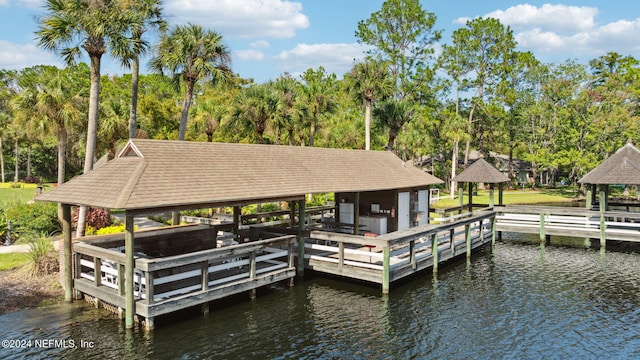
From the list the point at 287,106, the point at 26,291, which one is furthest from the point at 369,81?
the point at 26,291

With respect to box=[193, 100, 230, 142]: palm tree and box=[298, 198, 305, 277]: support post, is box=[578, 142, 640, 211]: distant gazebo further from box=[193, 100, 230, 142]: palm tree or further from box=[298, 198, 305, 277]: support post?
box=[193, 100, 230, 142]: palm tree

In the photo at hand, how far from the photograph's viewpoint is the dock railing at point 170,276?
11.3 meters

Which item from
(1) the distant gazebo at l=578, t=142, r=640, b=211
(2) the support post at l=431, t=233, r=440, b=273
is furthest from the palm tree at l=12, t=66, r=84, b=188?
(1) the distant gazebo at l=578, t=142, r=640, b=211

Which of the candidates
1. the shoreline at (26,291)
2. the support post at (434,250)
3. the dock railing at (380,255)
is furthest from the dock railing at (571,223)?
the shoreline at (26,291)

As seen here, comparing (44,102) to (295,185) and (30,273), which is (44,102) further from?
(295,185)

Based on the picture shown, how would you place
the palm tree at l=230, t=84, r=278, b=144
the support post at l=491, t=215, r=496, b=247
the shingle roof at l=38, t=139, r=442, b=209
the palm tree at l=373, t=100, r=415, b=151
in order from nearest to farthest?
the shingle roof at l=38, t=139, r=442, b=209 → the support post at l=491, t=215, r=496, b=247 → the palm tree at l=230, t=84, r=278, b=144 → the palm tree at l=373, t=100, r=415, b=151

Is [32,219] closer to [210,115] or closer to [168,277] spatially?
[210,115]

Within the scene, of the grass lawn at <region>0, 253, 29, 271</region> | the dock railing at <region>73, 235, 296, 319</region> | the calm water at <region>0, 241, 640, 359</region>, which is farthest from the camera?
the grass lawn at <region>0, 253, 29, 271</region>

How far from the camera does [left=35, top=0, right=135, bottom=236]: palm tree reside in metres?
17.5

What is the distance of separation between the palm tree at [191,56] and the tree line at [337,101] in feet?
0.20

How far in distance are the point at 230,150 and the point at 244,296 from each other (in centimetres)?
541

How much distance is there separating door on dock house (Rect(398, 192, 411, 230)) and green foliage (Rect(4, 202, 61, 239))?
56.3 feet

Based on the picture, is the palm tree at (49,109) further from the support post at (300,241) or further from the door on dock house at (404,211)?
the door on dock house at (404,211)

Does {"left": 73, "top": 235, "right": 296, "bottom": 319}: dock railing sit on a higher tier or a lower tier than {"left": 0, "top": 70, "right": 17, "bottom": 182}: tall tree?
lower
